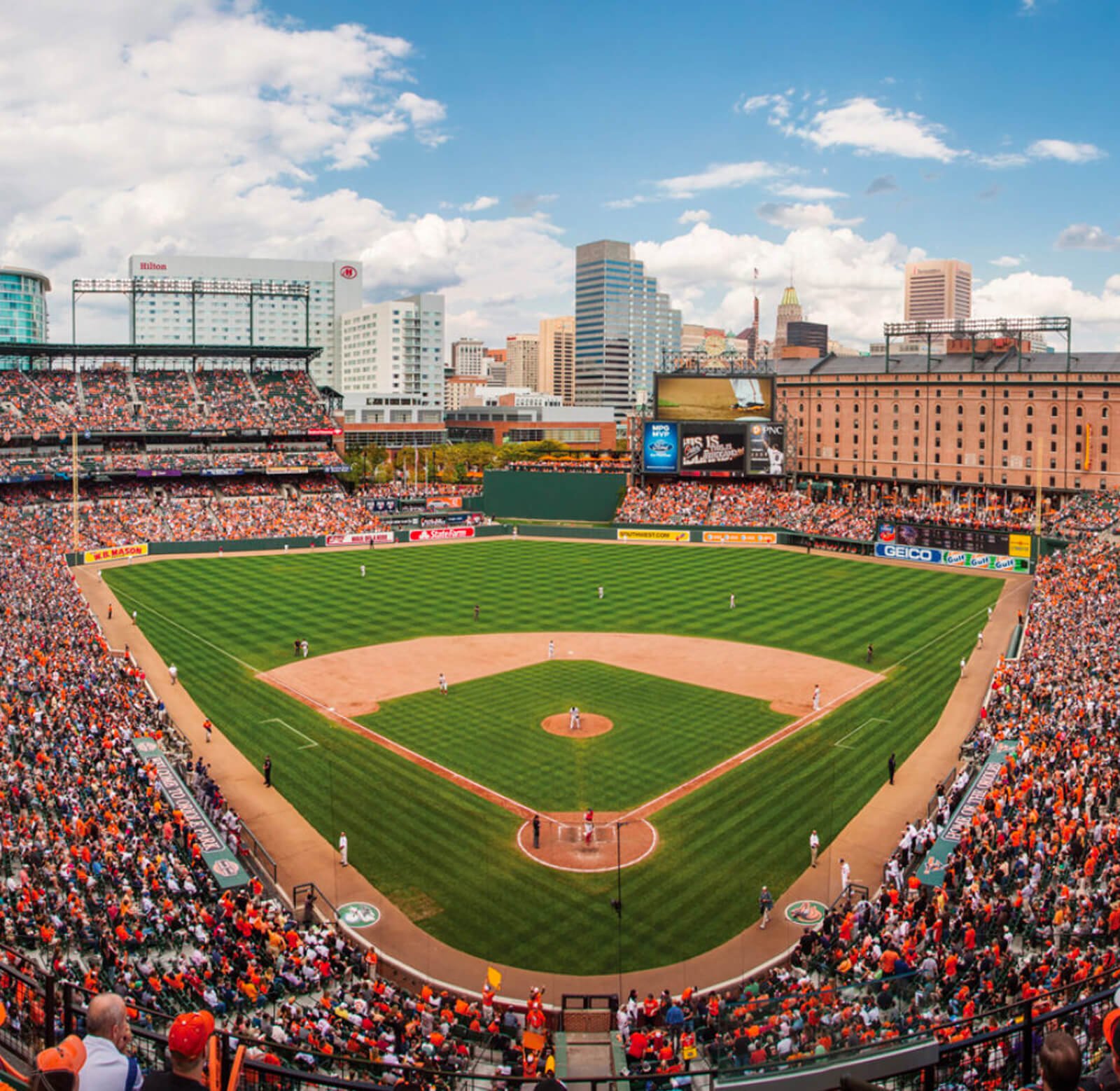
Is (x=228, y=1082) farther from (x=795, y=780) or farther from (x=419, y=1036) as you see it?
(x=795, y=780)

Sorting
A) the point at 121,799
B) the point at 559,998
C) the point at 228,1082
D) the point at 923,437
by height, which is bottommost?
the point at 559,998

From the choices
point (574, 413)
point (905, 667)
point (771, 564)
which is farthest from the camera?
point (574, 413)

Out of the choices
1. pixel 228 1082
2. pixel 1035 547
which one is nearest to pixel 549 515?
pixel 1035 547

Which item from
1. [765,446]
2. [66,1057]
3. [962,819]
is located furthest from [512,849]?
[765,446]

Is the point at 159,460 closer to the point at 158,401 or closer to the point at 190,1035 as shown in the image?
the point at 158,401

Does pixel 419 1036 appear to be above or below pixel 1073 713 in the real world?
below

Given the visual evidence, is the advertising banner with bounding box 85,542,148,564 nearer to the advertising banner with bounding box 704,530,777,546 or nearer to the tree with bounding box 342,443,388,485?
the tree with bounding box 342,443,388,485
